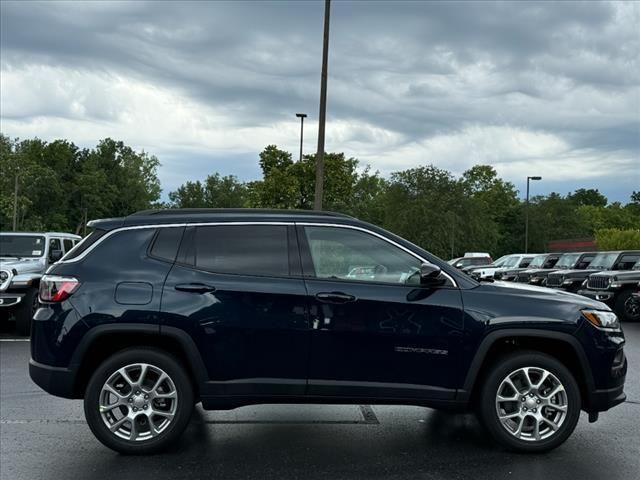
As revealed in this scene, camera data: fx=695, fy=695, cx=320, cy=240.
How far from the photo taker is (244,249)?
17.5 feet

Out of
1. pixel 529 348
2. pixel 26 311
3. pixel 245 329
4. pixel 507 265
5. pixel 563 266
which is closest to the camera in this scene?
pixel 245 329

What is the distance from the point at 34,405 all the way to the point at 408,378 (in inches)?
150

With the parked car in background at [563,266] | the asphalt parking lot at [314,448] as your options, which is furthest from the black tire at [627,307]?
the asphalt parking lot at [314,448]

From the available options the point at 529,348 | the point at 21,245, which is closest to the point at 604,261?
the point at 21,245

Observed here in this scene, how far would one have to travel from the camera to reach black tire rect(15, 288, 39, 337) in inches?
451

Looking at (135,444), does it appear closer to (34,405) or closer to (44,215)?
(34,405)

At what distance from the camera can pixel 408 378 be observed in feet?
16.8

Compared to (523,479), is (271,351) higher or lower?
higher

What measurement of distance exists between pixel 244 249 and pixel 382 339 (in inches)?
49.1

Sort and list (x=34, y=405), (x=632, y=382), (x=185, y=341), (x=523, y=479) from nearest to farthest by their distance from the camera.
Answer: (x=523, y=479), (x=185, y=341), (x=34, y=405), (x=632, y=382)

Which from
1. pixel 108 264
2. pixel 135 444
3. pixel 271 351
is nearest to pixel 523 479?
pixel 271 351

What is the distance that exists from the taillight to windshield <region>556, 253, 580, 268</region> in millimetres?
21406

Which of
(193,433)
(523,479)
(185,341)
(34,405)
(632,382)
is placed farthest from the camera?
(632,382)

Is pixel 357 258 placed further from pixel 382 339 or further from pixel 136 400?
pixel 136 400
